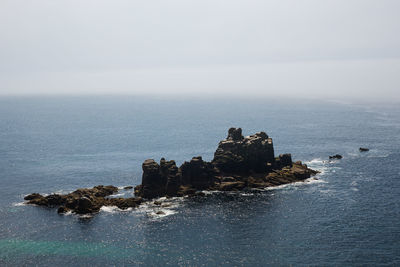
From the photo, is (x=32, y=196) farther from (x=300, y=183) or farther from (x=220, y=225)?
(x=300, y=183)

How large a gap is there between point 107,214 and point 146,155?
69473 millimetres

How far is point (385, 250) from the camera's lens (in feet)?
227

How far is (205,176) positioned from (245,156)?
1544cm

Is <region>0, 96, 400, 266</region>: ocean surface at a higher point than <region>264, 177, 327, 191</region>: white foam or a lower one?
lower

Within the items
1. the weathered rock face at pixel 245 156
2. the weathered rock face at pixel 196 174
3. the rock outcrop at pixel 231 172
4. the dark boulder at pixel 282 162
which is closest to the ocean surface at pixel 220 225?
the rock outcrop at pixel 231 172

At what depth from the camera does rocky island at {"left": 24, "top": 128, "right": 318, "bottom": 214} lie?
98.2m

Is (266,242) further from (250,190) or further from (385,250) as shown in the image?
(250,190)

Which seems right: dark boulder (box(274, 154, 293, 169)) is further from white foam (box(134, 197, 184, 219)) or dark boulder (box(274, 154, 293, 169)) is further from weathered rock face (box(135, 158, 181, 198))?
white foam (box(134, 197, 184, 219))

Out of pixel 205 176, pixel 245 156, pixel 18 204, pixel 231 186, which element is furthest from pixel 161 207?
pixel 18 204

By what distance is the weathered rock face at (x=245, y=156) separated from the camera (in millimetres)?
115000

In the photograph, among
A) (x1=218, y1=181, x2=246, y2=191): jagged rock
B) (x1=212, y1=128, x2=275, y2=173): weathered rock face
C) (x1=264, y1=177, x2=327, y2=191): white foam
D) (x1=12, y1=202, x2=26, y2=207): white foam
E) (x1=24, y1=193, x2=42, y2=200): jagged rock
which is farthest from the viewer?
(x1=212, y1=128, x2=275, y2=173): weathered rock face

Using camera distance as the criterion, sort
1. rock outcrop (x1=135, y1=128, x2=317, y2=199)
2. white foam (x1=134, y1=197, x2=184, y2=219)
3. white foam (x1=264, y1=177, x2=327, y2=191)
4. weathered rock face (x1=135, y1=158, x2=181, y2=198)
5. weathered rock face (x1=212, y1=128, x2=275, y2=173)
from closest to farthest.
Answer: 1. white foam (x1=134, y1=197, x2=184, y2=219)
2. weathered rock face (x1=135, y1=158, x2=181, y2=198)
3. rock outcrop (x1=135, y1=128, x2=317, y2=199)
4. white foam (x1=264, y1=177, x2=327, y2=191)
5. weathered rock face (x1=212, y1=128, x2=275, y2=173)

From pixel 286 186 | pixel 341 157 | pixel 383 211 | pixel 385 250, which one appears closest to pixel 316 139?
pixel 341 157

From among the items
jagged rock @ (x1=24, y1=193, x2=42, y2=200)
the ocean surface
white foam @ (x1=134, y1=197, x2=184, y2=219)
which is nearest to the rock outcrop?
white foam @ (x1=134, y1=197, x2=184, y2=219)
